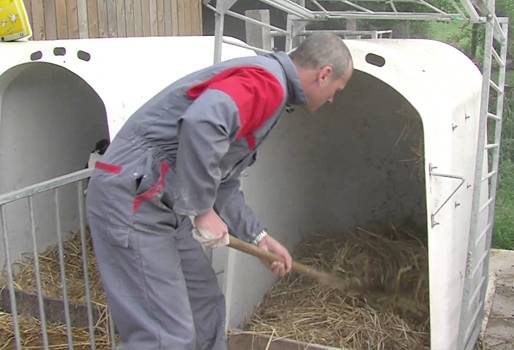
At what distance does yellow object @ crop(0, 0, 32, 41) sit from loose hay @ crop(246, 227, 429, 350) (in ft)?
7.37

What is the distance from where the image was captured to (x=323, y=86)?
2.68m

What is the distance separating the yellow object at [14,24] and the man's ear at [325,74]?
8.37 feet

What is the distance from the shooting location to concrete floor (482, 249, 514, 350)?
4.43m

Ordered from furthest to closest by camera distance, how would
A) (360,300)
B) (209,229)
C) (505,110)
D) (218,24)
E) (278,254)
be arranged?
1. (505,110)
2. (360,300)
3. (218,24)
4. (278,254)
5. (209,229)

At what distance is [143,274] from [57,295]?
1834 millimetres

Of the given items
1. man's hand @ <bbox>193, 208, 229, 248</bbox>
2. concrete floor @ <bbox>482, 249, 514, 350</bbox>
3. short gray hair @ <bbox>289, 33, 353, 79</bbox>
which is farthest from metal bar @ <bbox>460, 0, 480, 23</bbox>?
concrete floor @ <bbox>482, 249, 514, 350</bbox>

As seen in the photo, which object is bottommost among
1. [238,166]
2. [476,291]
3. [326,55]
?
[476,291]

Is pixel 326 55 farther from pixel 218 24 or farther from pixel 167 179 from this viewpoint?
pixel 218 24

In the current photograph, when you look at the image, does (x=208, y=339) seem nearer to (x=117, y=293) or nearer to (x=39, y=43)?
(x=117, y=293)

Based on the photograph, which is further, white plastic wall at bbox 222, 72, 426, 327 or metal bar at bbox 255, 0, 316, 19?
white plastic wall at bbox 222, 72, 426, 327

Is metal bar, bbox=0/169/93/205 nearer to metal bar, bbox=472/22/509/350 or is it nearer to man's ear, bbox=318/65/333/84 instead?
man's ear, bbox=318/65/333/84

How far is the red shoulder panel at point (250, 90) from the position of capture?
2439 millimetres

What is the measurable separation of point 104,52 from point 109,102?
459mm

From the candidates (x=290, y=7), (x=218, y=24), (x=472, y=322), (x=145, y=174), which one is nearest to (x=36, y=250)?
(x=145, y=174)
